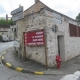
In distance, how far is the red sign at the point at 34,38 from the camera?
10.1m

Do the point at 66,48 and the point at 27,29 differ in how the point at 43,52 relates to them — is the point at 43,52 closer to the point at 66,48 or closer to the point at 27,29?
the point at 27,29

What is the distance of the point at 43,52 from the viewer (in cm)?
1009

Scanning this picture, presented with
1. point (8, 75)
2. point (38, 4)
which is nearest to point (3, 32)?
point (38, 4)

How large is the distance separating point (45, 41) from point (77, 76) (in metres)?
3.01

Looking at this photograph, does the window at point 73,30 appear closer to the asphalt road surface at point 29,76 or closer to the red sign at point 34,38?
the red sign at point 34,38

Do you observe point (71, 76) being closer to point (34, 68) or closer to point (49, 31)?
point (34, 68)

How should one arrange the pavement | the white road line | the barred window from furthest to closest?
the barred window → the pavement → the white road line

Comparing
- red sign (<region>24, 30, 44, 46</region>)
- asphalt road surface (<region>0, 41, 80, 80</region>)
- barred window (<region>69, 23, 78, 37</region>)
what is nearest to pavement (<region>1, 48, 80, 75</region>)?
asphalt road surface (<region>0, 41, 80, 80</region>)

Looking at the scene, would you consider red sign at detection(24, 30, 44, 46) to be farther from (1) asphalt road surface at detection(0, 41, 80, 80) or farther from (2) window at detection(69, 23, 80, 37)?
(2) window at detection(69, 23, 80, 37)

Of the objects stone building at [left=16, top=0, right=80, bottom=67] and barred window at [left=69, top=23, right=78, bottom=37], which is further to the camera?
barred window at [left=69, top=23, right=78, bottom=37]

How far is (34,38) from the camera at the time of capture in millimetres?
10461

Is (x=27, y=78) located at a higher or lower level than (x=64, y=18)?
lower

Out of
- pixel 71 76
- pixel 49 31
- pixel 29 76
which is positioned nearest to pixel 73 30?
pixel 49 31

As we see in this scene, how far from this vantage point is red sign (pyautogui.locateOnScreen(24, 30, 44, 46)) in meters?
10.1
